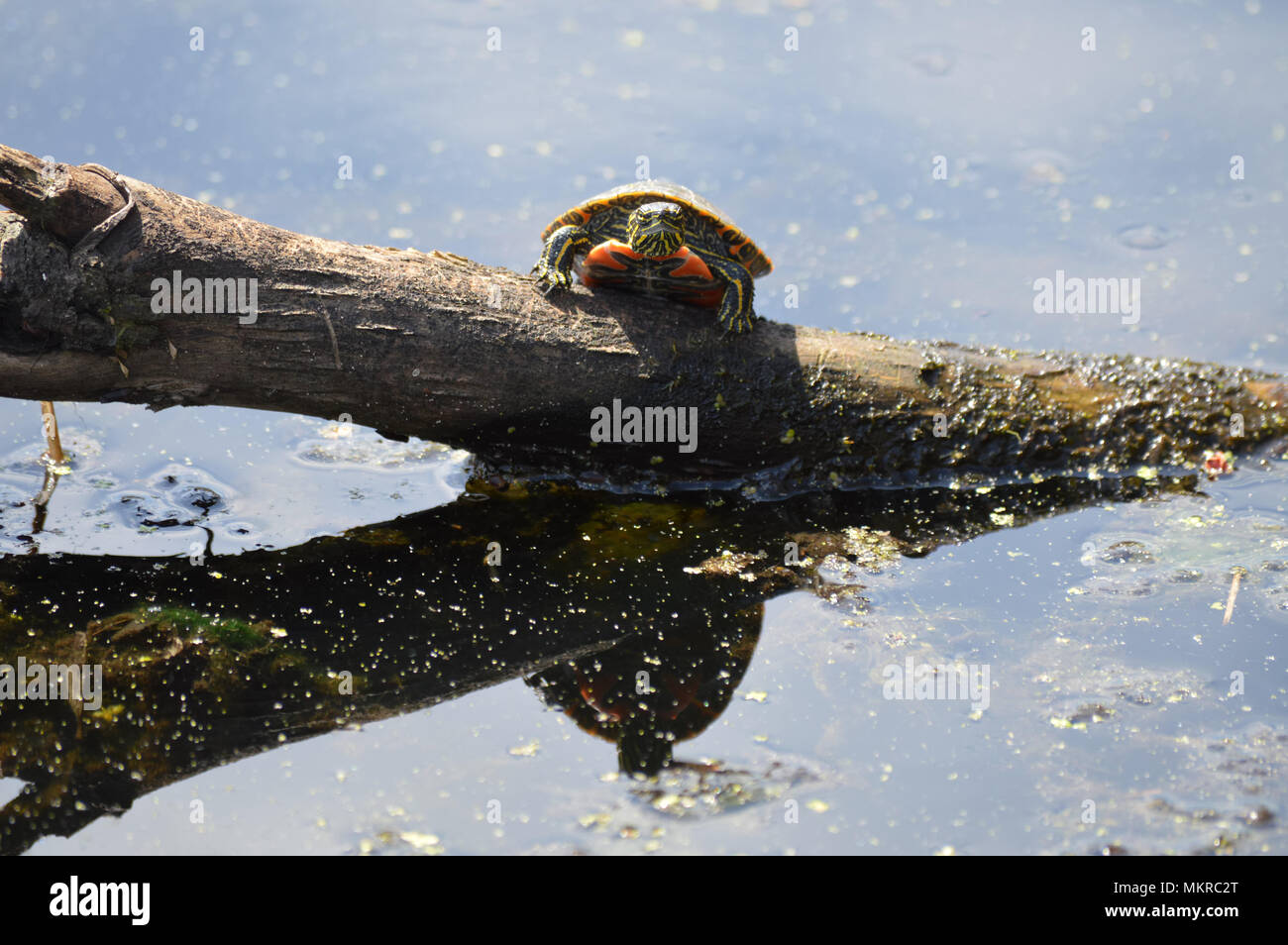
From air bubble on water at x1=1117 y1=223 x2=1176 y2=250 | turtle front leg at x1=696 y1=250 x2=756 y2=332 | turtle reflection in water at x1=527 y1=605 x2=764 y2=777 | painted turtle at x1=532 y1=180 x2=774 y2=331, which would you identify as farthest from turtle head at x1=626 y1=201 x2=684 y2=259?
air bubble on water at x1=1117 y1=223 x2=1176 y2=250

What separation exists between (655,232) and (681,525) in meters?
1.28

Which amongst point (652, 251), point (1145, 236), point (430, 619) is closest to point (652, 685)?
point (430, 619)

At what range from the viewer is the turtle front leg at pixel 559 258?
4625 millimetres

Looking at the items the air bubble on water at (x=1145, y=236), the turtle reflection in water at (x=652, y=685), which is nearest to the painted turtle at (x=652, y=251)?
the turtle reflection in water at (x=652, y=685)

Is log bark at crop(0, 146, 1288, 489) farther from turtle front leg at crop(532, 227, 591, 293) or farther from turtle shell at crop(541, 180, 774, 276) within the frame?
turtle shell at crop(541, 180, 774, 276)

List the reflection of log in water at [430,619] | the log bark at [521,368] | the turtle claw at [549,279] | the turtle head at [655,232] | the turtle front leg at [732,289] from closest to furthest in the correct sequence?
the reflection of log in water at [430,619] < the log bark at [521,368] < the turtle head at [655,232] < the turtle claw at [549,279] < the turtle front leg at [732,289]

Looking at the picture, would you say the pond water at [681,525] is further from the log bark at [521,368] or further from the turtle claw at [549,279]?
the turtle claw at [549,279]

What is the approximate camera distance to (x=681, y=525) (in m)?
4.76

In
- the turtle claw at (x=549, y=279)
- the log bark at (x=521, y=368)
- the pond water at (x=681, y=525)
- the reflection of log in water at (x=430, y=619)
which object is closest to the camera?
the pond water at (x=681, y=525)

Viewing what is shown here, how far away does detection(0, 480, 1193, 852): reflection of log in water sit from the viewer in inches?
131

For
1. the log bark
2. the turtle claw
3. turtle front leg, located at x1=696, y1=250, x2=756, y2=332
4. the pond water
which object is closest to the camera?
the pond water
